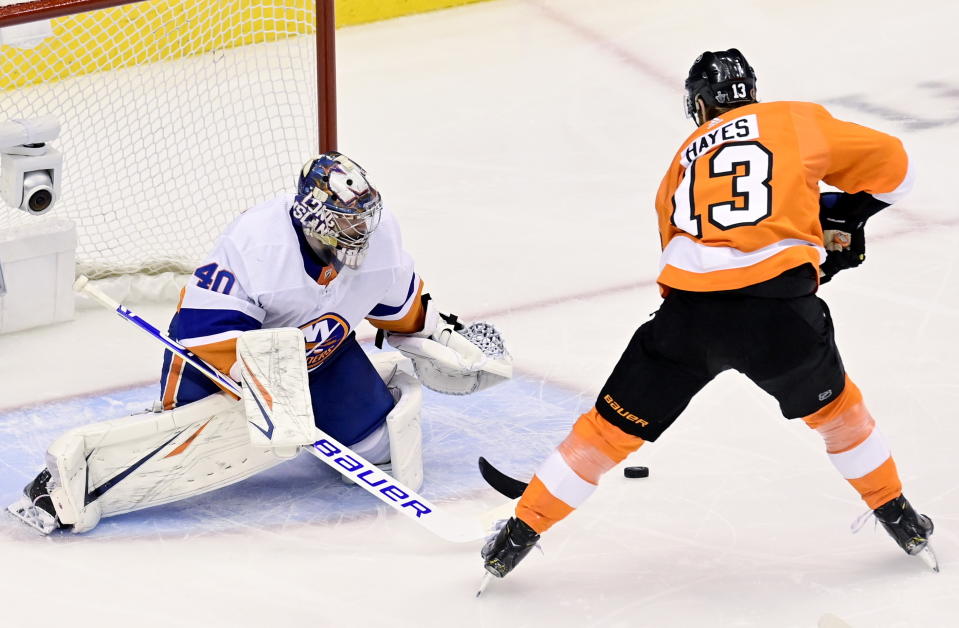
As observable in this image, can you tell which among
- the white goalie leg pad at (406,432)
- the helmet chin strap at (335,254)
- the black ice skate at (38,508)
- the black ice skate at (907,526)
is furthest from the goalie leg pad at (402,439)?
the black ice skate at (907,526)

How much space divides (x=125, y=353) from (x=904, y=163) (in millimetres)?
2205

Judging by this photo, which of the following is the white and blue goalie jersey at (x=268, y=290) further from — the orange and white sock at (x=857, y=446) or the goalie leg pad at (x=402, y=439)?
the orange and white sock at (x=857, y=446)

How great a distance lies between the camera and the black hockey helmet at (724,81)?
10.3 ft

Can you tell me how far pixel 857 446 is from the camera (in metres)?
3.12

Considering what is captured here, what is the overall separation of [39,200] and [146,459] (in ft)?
3.01

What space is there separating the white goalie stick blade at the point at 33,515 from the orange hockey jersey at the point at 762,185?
4.58 feet

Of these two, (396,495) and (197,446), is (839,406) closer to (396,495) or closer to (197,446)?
(396,495)

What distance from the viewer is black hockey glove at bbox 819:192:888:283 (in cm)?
316

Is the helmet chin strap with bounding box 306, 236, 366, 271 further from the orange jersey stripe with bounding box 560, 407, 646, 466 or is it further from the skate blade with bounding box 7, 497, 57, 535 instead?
the skate blade with bounding box 7, 497, 57, 535

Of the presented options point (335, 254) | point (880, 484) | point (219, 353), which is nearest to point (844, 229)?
point (880, 484)

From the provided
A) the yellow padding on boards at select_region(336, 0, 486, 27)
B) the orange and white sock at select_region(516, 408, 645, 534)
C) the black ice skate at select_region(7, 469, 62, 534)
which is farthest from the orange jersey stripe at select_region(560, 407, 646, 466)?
the yellow padding on boards at select_region(336, 0, 486, 27)

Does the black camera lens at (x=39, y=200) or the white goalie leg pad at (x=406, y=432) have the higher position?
the black camera lens at (x=39, y=200)

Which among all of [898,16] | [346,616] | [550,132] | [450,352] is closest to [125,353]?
[450,352]

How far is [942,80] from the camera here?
6160 mm
